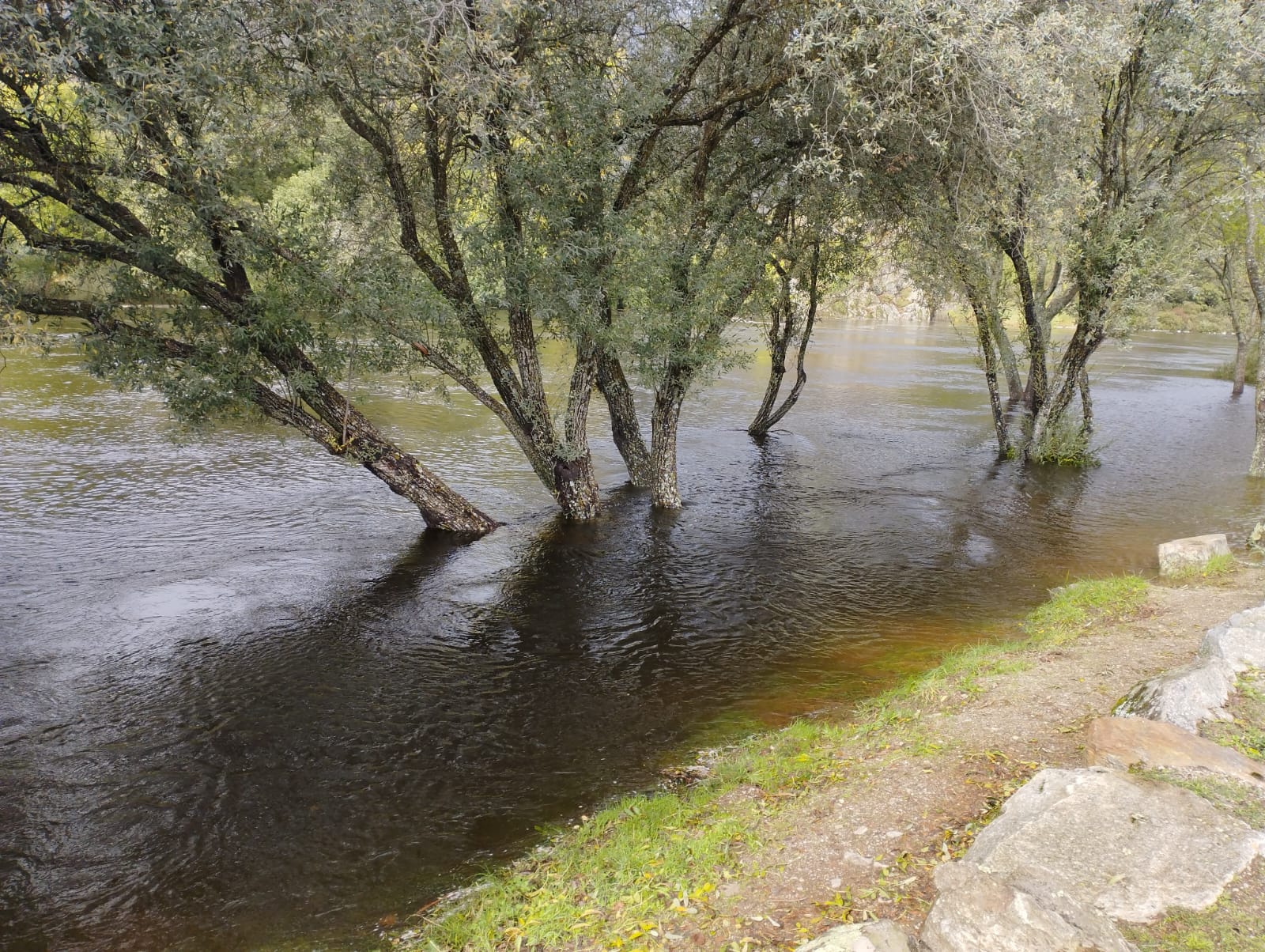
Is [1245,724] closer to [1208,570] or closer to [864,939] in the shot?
[864,939]

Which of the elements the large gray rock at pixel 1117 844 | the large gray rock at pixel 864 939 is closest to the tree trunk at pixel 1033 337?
the large gray rock at pixel 1117 844

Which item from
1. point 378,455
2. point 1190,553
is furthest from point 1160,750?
point 378,455

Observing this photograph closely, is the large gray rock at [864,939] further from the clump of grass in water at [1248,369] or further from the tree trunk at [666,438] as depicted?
the clump of grass in water at [1248,369]

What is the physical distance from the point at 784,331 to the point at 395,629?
637 inches

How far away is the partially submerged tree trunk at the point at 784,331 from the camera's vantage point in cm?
2136

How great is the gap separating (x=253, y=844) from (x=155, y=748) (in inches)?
89.4

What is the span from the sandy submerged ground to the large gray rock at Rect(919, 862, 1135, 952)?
43 cm

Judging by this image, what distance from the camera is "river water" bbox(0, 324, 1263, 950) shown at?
265 inches

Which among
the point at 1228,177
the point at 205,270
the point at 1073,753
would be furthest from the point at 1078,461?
the point at 205,270

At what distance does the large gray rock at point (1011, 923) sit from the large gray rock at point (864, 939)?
0.16 m

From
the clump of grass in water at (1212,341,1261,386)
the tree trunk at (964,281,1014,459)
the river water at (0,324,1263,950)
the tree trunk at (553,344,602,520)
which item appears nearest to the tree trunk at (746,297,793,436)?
the river water at (0,324,1263,950)

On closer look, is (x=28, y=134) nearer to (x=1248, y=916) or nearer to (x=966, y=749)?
(x=966, y=749)

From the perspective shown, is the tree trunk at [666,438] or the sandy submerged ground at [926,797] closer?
the sandy submerged ground at [926,797]

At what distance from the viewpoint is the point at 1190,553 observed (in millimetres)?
12008
